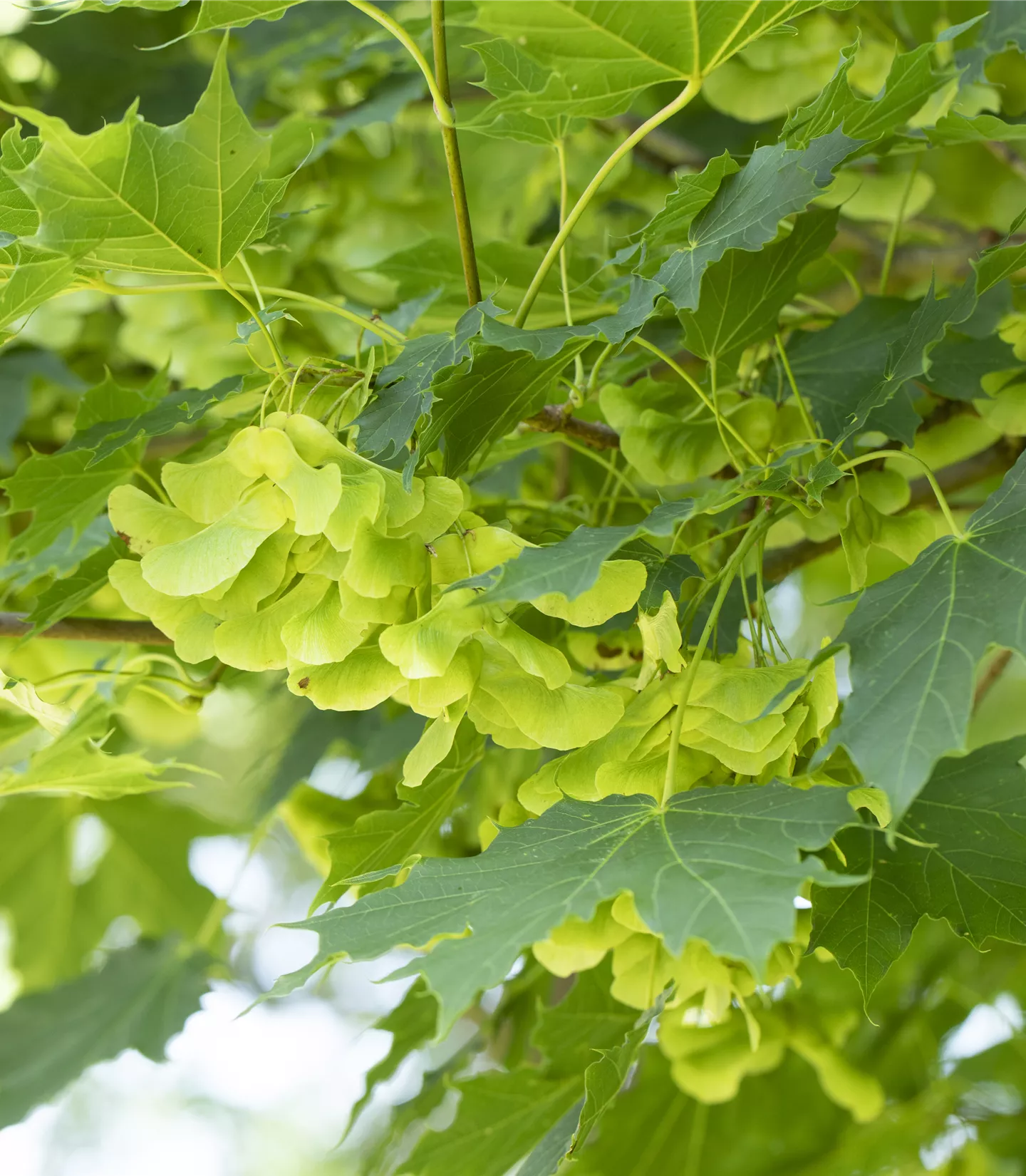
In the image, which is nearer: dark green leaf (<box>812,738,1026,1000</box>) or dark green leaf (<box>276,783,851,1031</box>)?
dark green leaf (<box>276,783,851,1031</box>)

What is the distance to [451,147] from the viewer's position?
26.5 inches

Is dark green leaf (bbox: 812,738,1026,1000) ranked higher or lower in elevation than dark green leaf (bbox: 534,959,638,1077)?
higher

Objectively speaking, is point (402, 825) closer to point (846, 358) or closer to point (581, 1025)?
point (581, 1025)

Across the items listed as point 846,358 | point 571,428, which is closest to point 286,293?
point 571,428

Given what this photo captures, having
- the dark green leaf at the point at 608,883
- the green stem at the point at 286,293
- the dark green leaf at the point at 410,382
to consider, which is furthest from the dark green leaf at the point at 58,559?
the dark green leaf at the point at 608,883

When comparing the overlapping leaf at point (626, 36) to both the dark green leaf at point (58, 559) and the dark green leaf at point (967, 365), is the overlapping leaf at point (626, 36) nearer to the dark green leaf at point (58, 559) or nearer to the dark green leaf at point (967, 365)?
the dark green leaf at point (967, 365)

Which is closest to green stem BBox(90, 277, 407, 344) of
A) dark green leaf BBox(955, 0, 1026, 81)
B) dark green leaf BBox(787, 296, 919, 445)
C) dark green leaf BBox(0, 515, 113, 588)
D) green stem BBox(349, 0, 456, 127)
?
green stem BBox(349, 0, 456, 127)

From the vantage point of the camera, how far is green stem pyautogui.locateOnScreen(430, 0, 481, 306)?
2.15ft

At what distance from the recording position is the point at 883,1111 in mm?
1428

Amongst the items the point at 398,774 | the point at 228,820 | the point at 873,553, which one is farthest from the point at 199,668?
the point at 873,553

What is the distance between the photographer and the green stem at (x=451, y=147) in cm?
66

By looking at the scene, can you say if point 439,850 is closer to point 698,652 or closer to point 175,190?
point 698,652

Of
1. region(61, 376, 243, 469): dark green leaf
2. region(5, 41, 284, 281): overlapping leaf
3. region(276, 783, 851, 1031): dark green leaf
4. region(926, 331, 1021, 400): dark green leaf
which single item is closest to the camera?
region(276, 783, 851, 1031): dark green leaf

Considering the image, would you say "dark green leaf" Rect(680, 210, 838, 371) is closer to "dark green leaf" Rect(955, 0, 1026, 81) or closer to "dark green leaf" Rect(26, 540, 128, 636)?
"dark green leaf" Rect(955, 0, 1026, 81)
